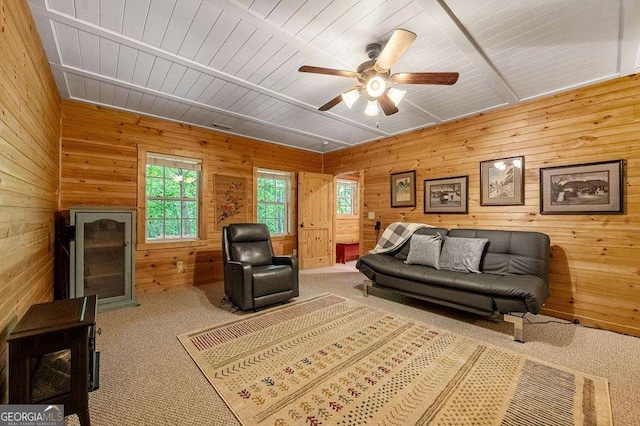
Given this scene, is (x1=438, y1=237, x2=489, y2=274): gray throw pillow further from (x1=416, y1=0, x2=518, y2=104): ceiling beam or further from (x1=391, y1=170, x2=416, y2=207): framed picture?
(x1=416, y1=0, x2=518, y2=104): ceiling beam

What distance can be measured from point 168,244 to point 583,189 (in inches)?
204

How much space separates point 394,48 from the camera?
1.79 meters

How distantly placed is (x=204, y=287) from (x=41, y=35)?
3236 mm

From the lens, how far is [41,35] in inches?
80.4

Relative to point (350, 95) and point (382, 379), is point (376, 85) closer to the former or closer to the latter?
point (350, 95)

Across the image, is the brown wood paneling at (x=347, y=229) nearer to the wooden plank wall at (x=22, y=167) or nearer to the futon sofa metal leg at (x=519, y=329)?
the futon sofa metal leg at (x=519, y=329)

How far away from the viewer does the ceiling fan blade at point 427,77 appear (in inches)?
76.3

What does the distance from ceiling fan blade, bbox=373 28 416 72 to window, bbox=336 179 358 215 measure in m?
5.28

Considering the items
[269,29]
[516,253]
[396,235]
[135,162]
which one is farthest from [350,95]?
[135,162]

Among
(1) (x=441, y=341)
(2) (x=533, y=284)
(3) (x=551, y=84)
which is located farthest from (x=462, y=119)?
(1) (x=441, y=341)

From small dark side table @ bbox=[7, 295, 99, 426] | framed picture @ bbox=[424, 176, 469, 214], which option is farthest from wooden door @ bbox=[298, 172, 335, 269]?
small dark side table @ bbox=[7, 295, 99, 426]

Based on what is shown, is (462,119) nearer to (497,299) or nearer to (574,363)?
(497,299)

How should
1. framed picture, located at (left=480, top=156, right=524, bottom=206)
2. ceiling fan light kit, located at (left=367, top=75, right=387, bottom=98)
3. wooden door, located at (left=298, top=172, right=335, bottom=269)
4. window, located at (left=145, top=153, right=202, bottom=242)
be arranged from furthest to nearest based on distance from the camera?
wooden door, located at (left=298, top=172, right=335, bottom=269) → window, located at (left=145, top=153, right=202, bottom=242) → framed picture, located at (left=480, top=156, right=524, bottom=206) → ceiling fan light kit, located at (left=367, top=75, right=387, bottom=98)

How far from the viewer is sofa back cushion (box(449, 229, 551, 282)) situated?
285 centimetres
